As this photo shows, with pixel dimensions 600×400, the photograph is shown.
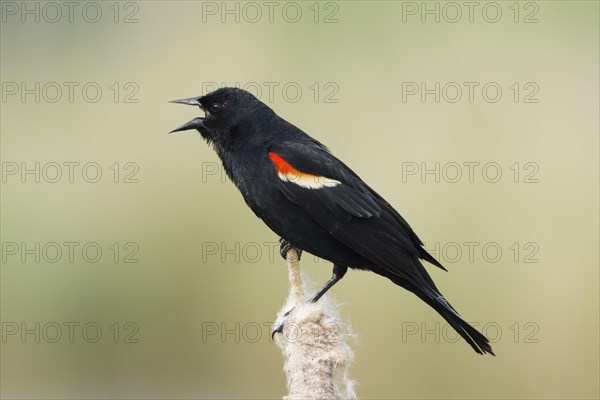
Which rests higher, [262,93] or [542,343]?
[262,93]

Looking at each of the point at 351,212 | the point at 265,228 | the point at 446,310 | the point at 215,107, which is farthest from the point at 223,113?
the point at 265,228

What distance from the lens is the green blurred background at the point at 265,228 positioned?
18.0 ft

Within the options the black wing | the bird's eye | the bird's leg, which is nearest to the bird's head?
the bird's eye

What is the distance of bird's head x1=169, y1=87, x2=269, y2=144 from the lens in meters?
3.37

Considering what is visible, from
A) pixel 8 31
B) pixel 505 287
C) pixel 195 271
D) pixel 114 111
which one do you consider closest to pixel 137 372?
pixel 195 271

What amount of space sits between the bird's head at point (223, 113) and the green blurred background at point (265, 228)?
194 centimetres

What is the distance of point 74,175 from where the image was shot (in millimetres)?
6133

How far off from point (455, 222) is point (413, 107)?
3.13 feet

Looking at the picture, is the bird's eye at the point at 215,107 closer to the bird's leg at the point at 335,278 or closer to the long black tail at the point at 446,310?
the bird's leg at the point at 335,278

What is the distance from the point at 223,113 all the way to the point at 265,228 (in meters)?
2.52

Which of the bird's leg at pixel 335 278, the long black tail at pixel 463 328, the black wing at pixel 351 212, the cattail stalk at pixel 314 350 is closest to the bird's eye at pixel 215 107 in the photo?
the black wing at pixel 351 212

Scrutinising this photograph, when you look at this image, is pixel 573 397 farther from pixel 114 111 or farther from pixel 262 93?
pixel 114 111

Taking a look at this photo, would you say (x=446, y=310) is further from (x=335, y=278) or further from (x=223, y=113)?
(x=223, y=113)

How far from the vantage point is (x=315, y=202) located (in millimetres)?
3186
